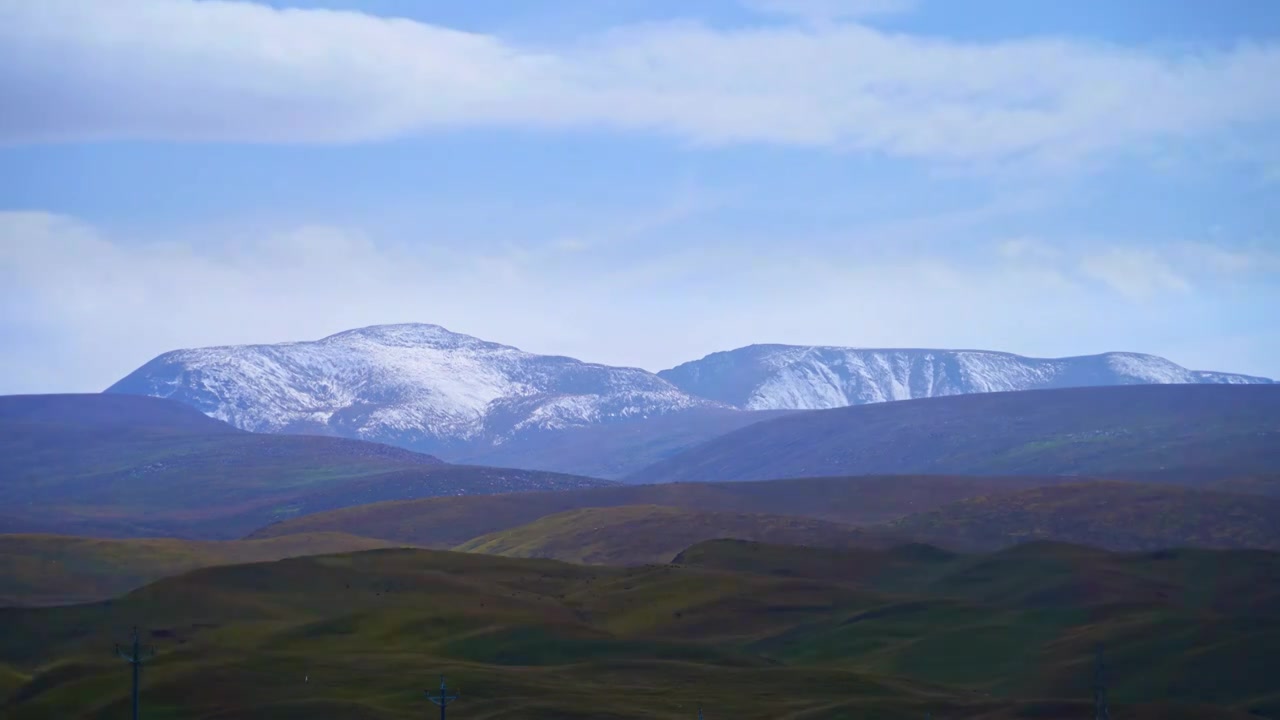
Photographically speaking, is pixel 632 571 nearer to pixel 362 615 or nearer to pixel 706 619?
pixel 706 619

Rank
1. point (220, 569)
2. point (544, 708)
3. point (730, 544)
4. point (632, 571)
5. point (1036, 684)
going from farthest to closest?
1. point (730, 544)
2. point (632, 571)
3. point (220, 569)
4. point (1036, 684)
5. point (544, 708)

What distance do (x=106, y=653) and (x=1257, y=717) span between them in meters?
73.9

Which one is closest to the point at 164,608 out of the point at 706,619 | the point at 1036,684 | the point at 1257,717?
the point at 706,619

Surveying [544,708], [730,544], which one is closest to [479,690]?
[544,708]

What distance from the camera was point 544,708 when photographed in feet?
309

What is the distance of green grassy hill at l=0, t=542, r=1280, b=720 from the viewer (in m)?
99.6

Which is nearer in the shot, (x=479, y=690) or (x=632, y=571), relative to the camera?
(x=479, y=690)

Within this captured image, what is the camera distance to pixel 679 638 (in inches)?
5487

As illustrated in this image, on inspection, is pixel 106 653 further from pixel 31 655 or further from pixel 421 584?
pixel 421 584

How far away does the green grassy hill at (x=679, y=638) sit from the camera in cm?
9962

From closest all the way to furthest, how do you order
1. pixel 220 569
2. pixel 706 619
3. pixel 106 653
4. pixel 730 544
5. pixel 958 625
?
pixel 106 653
pixel 958 625
pixel 706 619
pixel 220 569
pixel 730 544

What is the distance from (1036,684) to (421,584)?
6574cm

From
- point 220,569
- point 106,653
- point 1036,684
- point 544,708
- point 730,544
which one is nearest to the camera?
point 544,708

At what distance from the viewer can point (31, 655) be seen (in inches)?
4958
